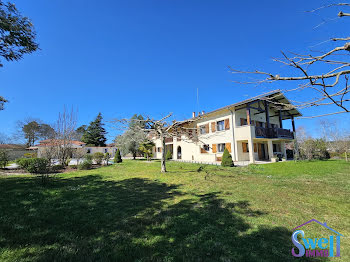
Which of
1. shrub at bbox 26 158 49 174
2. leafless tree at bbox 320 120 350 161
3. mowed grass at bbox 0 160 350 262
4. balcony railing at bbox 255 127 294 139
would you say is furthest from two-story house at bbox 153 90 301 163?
leafless tree at bbox 320 120 350 161

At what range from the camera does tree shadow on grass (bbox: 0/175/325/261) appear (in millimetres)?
2369

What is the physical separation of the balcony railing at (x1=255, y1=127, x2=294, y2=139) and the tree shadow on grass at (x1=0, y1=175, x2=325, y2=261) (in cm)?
1425

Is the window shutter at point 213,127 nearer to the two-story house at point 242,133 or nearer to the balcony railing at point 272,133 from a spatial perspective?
the two-story house at point 242,133

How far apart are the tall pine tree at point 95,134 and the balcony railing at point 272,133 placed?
47.6 m

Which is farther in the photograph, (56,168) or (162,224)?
(56,168)

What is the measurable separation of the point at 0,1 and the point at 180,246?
9942 millimetres

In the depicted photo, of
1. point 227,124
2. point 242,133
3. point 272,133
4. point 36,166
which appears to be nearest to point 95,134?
point 36,166

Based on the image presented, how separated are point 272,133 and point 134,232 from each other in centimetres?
1953

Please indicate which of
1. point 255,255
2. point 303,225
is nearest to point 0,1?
point 255,255

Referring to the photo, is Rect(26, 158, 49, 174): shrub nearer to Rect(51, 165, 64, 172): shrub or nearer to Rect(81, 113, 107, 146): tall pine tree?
Rect(51, 165, 64, 172): shrub

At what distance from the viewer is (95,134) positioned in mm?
49625

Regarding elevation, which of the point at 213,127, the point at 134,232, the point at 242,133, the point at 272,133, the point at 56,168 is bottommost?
the point at 134,232

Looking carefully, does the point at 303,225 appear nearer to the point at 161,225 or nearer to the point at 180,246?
the point at 180,246

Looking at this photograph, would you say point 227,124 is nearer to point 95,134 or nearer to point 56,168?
point 56,168
